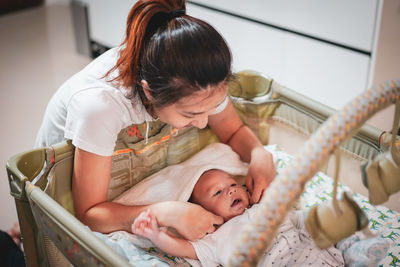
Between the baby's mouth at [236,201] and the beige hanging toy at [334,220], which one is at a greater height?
the beige hanging toy at [334,220]

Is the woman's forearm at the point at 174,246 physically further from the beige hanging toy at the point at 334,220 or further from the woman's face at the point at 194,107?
the beige hanging toy at the point at 334,220

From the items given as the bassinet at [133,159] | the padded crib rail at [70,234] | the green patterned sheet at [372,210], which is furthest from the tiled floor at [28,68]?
the green patterned sheet at [372,210]

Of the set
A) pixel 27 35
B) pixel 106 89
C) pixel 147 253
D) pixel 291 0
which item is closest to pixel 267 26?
pixel 291 0

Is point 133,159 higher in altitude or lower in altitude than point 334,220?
lower

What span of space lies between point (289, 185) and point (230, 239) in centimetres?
47

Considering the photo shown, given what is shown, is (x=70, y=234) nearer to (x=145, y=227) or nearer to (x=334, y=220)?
(x=145, y=227)

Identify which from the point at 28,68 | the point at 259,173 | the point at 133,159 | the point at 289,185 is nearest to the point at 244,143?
the point at 259,173

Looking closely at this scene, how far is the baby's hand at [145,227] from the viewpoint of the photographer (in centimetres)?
104

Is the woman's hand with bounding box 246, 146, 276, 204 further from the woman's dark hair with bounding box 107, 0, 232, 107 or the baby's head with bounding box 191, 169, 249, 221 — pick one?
the woman's dark hair with bounding box 107, 0, 232, 107

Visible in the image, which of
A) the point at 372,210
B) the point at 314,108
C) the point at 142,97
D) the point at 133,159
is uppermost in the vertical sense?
the point at 142,97

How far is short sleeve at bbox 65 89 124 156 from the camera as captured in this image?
1037 millimetres

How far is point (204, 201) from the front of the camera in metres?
1.21

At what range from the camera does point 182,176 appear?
130 cm

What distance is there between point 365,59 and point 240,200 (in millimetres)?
681
